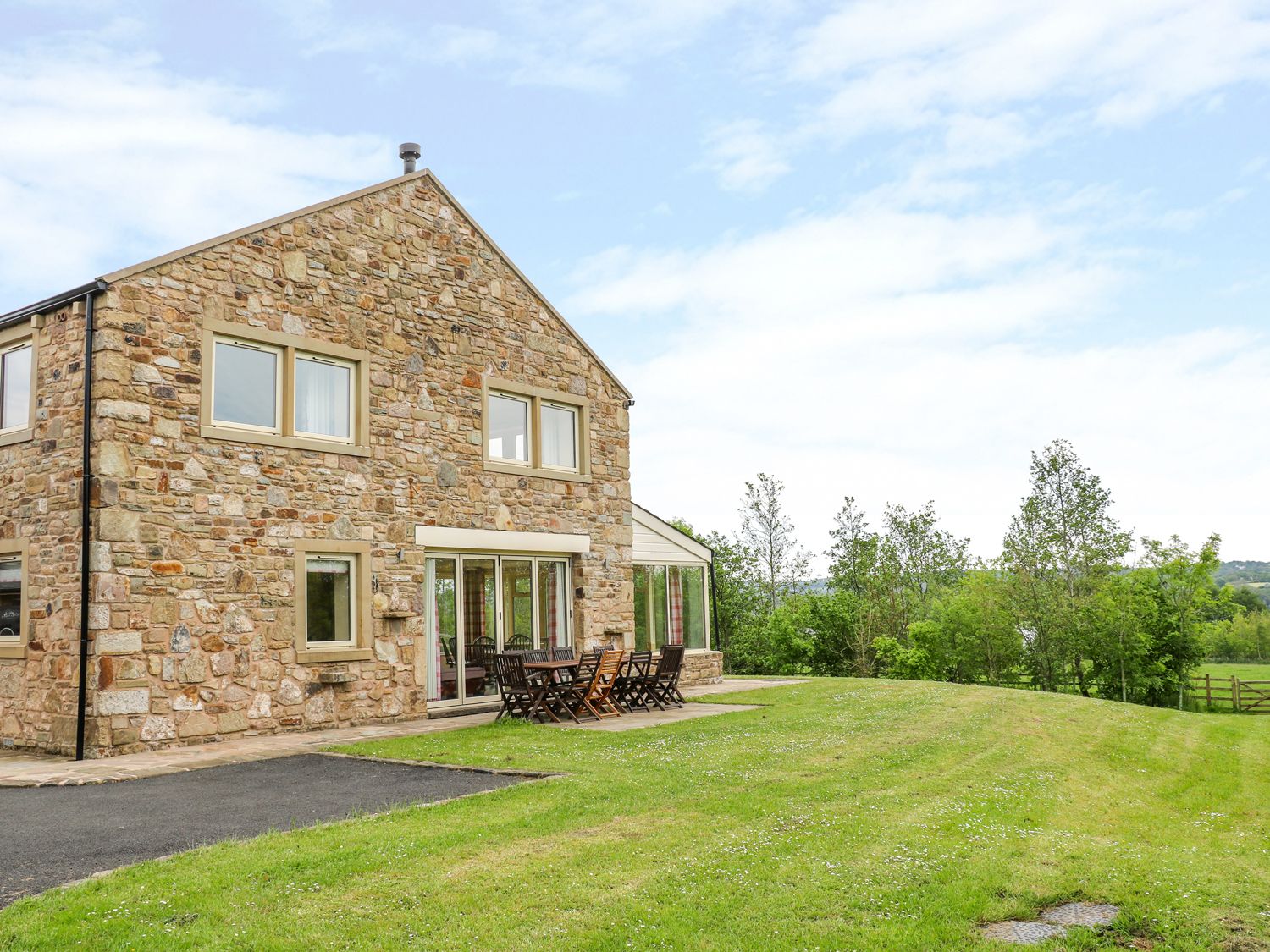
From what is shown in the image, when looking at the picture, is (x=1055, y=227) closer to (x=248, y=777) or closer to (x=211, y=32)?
(x=211, y=32)

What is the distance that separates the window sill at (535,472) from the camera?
1474 cm

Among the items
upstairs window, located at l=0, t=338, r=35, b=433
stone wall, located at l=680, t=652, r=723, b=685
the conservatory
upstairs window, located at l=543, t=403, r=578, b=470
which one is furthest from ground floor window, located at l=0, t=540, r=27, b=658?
stone wall, located at l=680, t=652, r=723, b=685

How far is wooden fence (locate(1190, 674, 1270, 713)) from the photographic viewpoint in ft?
94.9

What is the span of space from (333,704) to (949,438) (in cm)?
2485

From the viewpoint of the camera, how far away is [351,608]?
12773mm

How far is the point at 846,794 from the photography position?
7527mm

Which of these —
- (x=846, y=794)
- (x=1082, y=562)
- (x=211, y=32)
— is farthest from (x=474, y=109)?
(x=1082, y=562)

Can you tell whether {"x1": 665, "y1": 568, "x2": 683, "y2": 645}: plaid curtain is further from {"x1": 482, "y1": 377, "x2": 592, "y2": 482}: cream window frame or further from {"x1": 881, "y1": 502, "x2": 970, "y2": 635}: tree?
{"x1": 881, "y1": 502, "x2": 970, "y2": 635}: tree

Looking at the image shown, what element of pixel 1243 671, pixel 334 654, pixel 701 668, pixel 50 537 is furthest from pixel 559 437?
pixel 1243 671

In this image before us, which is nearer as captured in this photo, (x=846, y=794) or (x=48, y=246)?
(x=846, y=794)

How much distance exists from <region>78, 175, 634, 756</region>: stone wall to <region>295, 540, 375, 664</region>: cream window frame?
0.36ft

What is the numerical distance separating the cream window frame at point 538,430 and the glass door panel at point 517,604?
1.39 metres

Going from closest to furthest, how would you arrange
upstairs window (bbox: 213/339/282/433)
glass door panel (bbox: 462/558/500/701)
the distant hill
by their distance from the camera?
upstairs window (bbox: 213/339/282/433)
glass door panel (bbox: 462/558/500/701)
the distant hill

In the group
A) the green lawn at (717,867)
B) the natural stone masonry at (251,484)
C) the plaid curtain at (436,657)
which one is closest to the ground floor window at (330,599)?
the natural stone masonry at (251,484)
